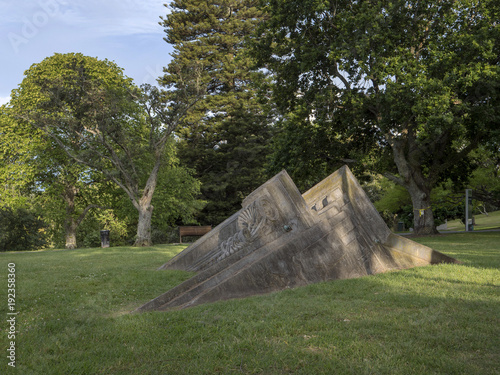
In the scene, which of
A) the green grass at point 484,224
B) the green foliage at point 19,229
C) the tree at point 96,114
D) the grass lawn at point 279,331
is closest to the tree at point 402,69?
the tree at point 96,114

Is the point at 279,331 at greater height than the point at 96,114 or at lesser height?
lesser

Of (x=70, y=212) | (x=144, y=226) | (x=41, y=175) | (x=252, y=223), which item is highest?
(x=41, y=175)

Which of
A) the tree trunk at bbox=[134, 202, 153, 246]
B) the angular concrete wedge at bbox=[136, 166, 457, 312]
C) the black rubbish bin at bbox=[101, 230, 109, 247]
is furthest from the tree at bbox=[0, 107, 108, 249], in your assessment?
the angular concrete wedge at bbox=[136, 166, 457, 312]

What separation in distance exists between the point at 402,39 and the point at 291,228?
15.4 m

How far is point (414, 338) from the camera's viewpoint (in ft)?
13.9

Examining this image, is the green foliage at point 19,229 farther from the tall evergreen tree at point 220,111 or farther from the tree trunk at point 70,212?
the tall evergreen tree at point 220,111

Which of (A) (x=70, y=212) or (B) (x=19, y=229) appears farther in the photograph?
(B) (x=19, y=229)

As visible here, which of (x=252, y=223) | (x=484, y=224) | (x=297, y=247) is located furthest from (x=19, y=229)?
(x=484, y=224)

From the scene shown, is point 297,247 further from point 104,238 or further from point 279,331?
point 104,238

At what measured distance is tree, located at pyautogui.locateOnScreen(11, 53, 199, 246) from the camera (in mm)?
22281

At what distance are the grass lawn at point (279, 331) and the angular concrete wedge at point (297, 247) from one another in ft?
1.50

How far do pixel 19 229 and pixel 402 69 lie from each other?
34798 mm

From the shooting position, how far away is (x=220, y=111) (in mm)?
40062

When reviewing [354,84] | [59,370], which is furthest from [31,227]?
[59,370]
